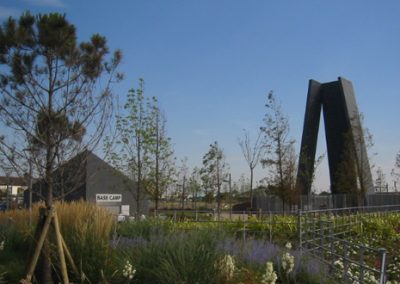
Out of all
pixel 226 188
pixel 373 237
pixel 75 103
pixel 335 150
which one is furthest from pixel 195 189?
pixel 75 103

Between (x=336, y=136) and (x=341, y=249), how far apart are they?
22632 millimetres

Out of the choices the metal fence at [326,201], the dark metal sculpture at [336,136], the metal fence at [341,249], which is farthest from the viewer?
the dark metal sculpture at [336,136]

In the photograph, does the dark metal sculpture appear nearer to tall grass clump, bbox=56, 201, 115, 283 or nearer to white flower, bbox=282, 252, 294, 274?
tall grass clump, bbox=56, 201, 115, 283

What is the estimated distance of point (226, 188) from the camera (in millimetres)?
37500

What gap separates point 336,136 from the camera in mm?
33250

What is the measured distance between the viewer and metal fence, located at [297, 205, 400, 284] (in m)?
6.18

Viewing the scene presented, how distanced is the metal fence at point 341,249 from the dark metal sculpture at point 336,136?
13311 millimetres

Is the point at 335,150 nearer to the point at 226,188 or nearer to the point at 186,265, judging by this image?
the point at 226,188

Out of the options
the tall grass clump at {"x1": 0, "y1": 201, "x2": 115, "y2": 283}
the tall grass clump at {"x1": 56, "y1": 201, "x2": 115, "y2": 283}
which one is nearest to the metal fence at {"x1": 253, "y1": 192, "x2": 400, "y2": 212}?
the tall grass clump at {"x1": 0, "y1": 201, "x2": 115, "y2": 283}

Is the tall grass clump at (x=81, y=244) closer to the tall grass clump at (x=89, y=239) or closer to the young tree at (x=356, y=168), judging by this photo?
the tall grass clump at (x=89, y=239)

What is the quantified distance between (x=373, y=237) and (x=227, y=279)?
9.82 m

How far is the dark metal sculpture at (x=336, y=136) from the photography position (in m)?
28.2

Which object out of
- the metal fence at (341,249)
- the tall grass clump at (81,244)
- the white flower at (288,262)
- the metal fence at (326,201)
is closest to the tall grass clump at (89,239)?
the tall grass clump at (81,244)

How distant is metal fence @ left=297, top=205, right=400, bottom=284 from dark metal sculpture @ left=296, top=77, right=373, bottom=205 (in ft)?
43.7
